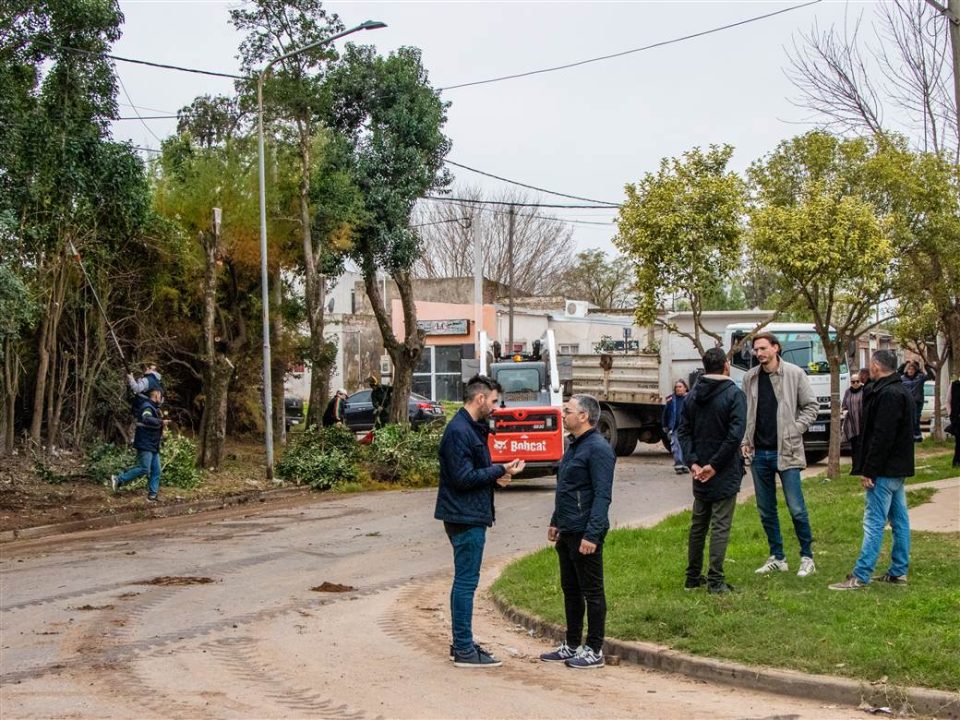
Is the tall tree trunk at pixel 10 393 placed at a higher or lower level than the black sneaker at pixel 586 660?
higher

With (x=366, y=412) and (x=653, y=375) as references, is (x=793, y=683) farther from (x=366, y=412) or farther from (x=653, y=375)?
(x=366, y=412)

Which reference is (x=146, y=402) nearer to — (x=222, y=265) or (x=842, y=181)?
(x=222, y=265)

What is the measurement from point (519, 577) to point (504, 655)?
2805 mm

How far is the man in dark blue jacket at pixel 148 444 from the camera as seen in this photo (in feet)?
60.8

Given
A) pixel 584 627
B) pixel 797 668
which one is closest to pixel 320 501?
pixel 584 627

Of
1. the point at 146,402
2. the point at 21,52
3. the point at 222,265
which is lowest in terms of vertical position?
the point at 146,402

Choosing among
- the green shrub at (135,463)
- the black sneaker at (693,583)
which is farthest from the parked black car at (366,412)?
the black sneaker at (693,583)

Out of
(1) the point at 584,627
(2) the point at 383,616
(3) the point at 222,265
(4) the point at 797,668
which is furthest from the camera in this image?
(3) the point at 222,265

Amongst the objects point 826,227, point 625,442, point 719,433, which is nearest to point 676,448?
point 625,442

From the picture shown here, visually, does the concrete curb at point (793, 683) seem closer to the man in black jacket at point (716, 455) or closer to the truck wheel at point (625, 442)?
the man in black jacket at point (716, 455)

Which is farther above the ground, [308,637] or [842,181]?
[842,181]

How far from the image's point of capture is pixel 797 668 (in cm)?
710

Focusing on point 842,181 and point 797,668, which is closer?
point 797,668

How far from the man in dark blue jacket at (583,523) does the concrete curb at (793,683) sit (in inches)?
13.8
